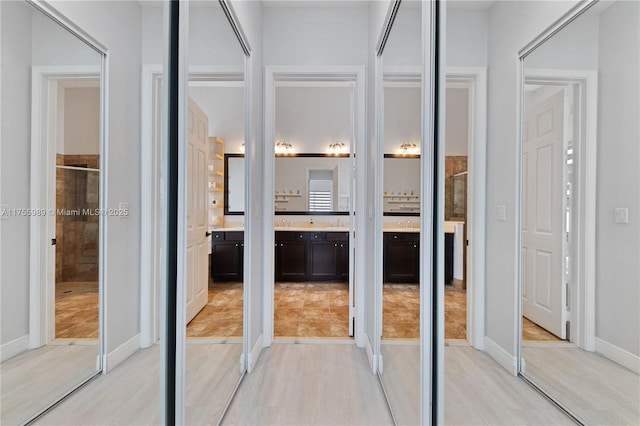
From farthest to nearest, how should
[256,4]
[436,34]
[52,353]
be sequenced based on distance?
1. [256,4]
2. [436,34]
3. [52,353]

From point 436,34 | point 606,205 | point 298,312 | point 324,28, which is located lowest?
point 298,312

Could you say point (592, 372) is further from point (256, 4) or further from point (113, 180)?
point (256, 4)

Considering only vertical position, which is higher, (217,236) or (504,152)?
(504,152)

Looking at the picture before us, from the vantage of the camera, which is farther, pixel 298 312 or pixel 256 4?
pixel 298 312

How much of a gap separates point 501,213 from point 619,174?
0.76ft

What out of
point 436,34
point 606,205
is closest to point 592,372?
point 606,205

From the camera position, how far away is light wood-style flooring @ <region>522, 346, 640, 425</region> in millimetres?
619

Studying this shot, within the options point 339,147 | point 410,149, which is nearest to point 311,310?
point 410,149

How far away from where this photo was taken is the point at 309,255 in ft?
16.3

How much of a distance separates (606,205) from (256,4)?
2.65 m

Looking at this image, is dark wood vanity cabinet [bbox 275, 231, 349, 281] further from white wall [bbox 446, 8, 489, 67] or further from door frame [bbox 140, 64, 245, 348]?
white wall [bbox 446, 8, 489, 67]

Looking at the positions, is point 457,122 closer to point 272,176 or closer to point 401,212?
point 401,212

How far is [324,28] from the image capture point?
8.80 ft

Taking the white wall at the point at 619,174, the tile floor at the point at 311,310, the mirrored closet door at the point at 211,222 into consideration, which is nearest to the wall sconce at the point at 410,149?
the white wall at the point at 619,174
